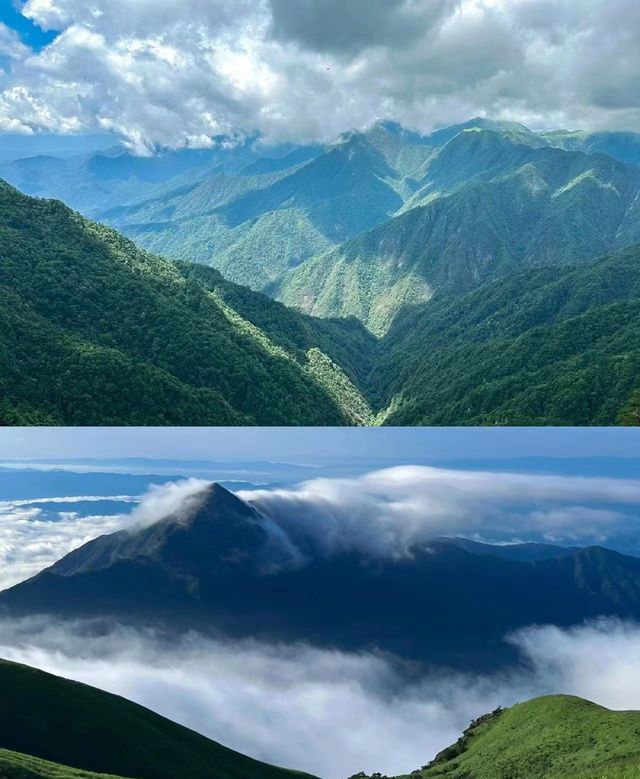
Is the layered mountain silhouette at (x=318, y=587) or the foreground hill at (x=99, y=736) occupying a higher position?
the layered mountain silhouette at (x=318, y=587)

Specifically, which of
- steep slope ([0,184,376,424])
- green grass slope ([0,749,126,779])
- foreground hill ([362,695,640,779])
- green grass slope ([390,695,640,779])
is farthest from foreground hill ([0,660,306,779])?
steep slope ([0,184,376,424])

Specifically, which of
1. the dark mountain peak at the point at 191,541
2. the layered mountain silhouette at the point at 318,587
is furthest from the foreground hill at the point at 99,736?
the dark mountain peak at the point at 191,541

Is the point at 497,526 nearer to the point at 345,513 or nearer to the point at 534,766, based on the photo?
the point at 345,513

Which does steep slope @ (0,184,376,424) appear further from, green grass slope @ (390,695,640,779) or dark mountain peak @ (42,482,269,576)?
green grass slope @ (390,695,640,779)

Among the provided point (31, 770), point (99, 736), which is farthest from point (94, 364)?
point (31, 770)

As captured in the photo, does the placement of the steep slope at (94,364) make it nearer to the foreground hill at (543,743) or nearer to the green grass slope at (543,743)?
the foreground hill at (543,743)

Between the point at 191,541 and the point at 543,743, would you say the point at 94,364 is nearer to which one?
the point at 191,541

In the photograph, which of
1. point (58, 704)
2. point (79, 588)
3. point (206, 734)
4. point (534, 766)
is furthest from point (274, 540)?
point (534, 766)
